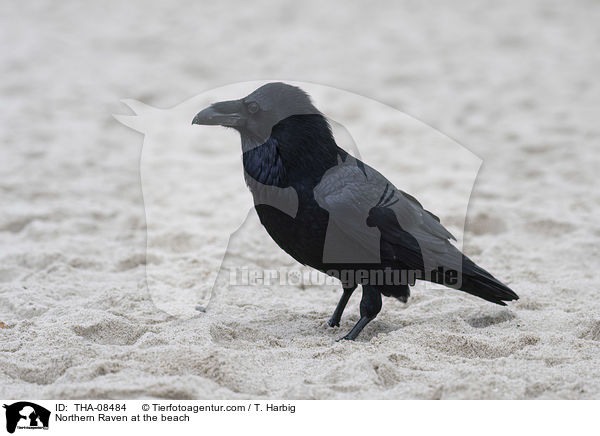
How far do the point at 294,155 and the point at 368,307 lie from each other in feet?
2.69

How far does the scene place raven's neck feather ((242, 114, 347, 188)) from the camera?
3188mm

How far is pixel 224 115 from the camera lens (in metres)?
3.29

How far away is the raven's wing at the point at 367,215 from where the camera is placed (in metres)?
3.11

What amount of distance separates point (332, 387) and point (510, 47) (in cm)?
721

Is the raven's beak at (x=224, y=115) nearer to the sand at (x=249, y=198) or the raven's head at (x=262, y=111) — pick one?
the raven's head at (x=262, y=111)

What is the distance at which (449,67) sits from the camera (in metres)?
8.09

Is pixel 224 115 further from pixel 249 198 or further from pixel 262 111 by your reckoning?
pixel 249 198

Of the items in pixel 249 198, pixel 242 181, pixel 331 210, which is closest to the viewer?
pixel 331 210

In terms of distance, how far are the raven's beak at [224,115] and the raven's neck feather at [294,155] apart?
0.52ft

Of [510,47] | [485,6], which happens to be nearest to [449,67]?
[510,47]

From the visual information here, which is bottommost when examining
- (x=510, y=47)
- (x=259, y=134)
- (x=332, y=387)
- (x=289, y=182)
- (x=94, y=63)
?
(x=332, y=387)

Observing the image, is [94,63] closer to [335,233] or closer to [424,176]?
[424,176]

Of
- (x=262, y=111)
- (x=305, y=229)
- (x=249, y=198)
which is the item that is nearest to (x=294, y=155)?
(x=262, y=111)

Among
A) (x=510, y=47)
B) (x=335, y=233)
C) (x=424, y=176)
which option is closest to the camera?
(x=335, y=233)
